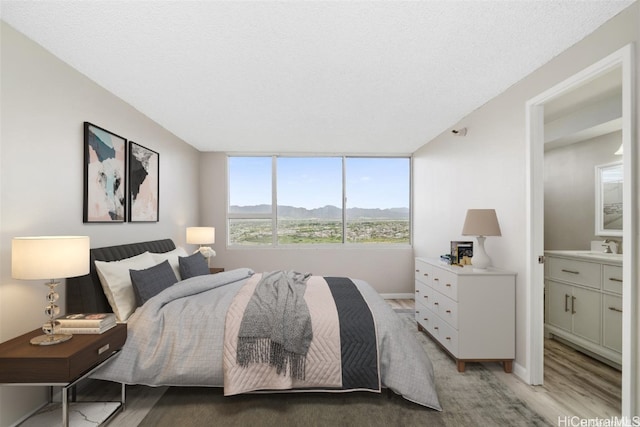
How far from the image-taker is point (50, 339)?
1.87 m

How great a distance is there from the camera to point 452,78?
2.69 metres

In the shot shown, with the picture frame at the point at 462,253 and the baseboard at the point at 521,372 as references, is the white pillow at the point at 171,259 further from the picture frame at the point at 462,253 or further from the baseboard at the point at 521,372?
the baseboard at the point at 521,372

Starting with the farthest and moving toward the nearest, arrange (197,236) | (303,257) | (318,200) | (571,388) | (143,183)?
1. (318,200)
2. (303,257)
3. (197,236)
4. (143,183)
5. (571,388)

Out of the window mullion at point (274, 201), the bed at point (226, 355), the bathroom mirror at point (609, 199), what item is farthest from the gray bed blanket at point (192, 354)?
the window mullion at point (274, 201)

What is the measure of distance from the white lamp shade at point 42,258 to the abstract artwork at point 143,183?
61.5 inches

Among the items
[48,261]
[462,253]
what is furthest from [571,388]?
[48,261]

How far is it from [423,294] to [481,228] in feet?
3.81

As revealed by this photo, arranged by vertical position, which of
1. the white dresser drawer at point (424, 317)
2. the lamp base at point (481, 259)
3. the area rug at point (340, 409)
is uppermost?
the lamp base at point (481, 259)

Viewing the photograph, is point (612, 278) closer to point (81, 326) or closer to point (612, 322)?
point (612, 322)

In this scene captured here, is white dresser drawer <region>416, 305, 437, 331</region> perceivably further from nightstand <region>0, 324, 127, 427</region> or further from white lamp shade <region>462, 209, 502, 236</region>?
nightstand <region>0, 324, 127, 427</region>

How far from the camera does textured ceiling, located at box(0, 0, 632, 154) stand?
1.83m

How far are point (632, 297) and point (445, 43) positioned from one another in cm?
188

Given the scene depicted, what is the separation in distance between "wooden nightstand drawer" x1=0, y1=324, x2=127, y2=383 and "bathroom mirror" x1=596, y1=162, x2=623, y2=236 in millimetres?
4586

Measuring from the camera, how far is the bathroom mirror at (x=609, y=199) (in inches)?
129
